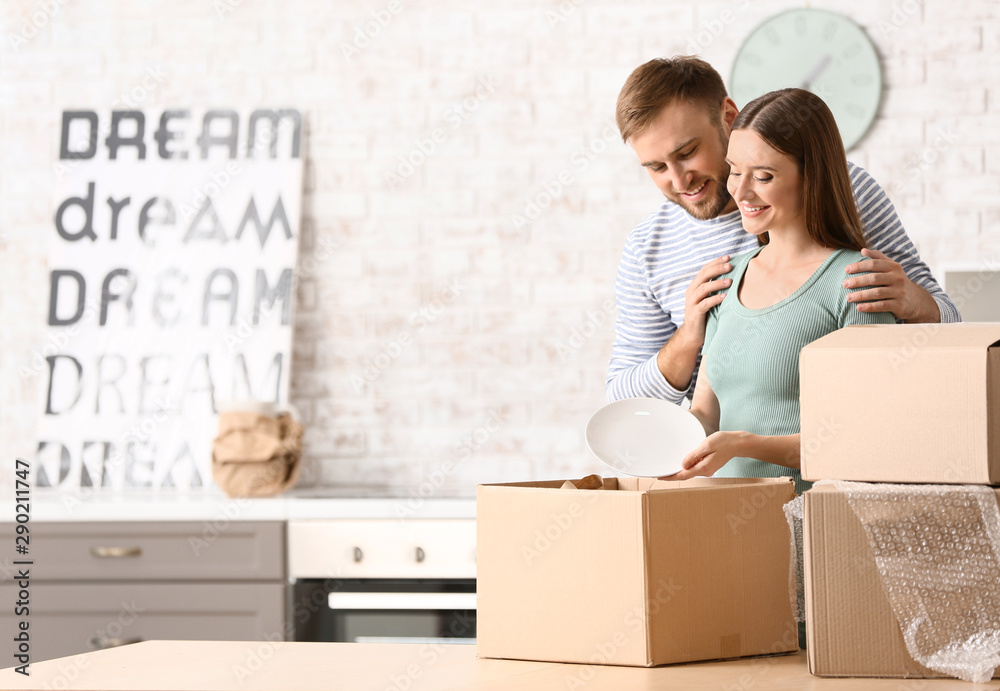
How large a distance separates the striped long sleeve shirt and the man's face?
0.16 ft

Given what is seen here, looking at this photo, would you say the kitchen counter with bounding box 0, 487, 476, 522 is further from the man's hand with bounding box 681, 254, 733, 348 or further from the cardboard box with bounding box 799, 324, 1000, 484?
the cardboard box with bounding box 799, 324, 1000, 484

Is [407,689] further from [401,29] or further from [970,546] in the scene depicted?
[401,29]

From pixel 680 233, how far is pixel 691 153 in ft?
0.54

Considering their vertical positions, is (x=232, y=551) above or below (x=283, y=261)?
below

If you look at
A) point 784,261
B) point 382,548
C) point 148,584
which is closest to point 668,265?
point 784,261

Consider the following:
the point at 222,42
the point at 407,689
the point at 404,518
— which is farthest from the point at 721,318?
the point at 222,42

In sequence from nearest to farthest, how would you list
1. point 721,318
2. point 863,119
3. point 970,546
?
point 970,546 < point 721,318 < point 863,119

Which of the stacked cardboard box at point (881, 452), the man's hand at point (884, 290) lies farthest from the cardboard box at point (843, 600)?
the man's hand at point (884, 290)

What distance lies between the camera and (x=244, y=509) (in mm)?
2492

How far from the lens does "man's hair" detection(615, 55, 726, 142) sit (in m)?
1.61

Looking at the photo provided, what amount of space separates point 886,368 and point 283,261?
2.26 m

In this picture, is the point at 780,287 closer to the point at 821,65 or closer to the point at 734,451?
the point at 734,451

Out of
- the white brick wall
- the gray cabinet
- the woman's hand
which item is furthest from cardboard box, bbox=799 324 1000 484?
the white brick wall

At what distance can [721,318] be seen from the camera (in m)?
1.32
